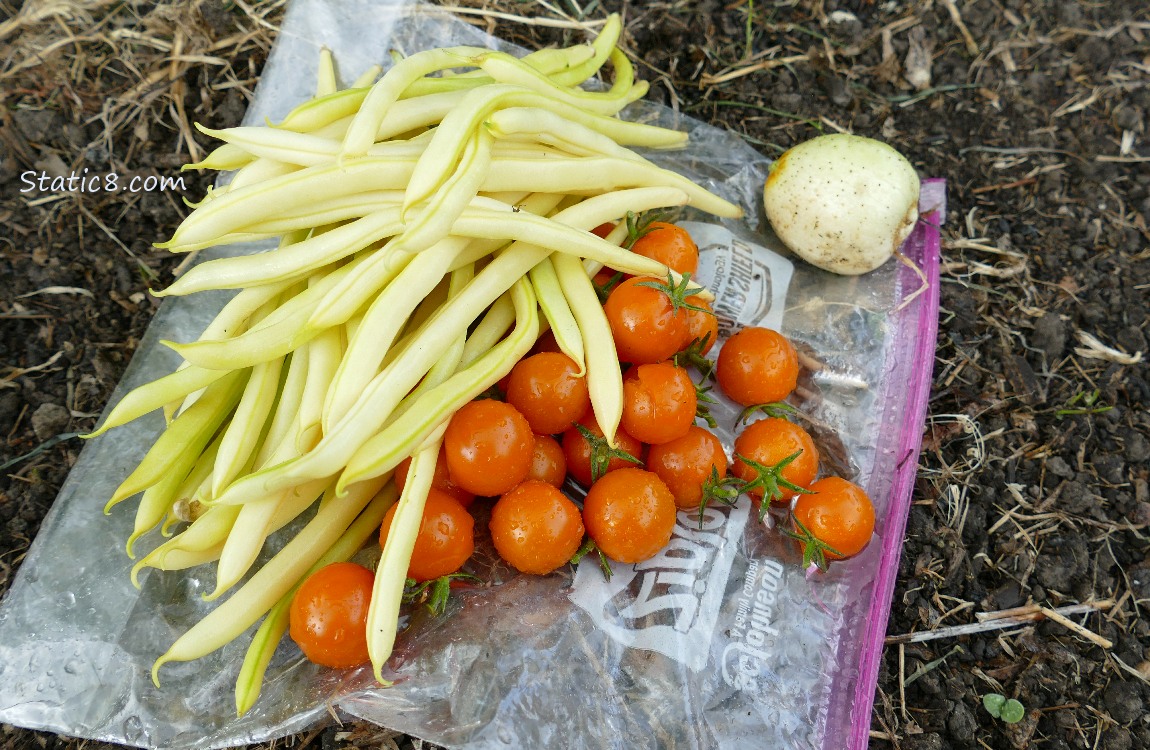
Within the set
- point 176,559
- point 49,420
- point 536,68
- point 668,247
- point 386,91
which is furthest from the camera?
point 49,420

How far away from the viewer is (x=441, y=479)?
1.78 m

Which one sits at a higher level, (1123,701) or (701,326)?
(701,326)

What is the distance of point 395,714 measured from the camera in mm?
1643

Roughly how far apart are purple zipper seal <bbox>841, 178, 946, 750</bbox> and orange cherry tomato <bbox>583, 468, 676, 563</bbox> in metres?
0.52

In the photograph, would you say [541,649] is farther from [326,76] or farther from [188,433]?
[326,76]

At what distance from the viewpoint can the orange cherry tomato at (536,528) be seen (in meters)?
1.67

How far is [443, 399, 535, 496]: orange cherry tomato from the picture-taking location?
164 centimetres

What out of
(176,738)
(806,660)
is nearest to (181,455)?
(176,738)

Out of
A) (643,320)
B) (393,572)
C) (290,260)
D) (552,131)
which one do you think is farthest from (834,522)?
(290,260)

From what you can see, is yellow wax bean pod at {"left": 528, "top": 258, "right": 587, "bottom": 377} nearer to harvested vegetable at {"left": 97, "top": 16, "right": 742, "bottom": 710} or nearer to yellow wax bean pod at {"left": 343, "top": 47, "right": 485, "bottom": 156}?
harvested vegetable at {"left": 97, "top": 16, "right": 742, "bottom": 710}

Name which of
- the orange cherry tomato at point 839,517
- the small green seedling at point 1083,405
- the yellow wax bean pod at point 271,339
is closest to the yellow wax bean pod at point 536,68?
the yellow wax bean pod at point 271,339

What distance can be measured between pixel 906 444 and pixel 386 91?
147 centimetres

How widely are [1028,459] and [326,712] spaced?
1.90 metres

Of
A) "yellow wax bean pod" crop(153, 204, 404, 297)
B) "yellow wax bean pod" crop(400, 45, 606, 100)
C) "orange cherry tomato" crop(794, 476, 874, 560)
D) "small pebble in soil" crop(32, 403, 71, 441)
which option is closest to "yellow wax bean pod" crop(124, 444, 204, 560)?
"yellow wax bean pod" crop(153, 204, 404, 297)
